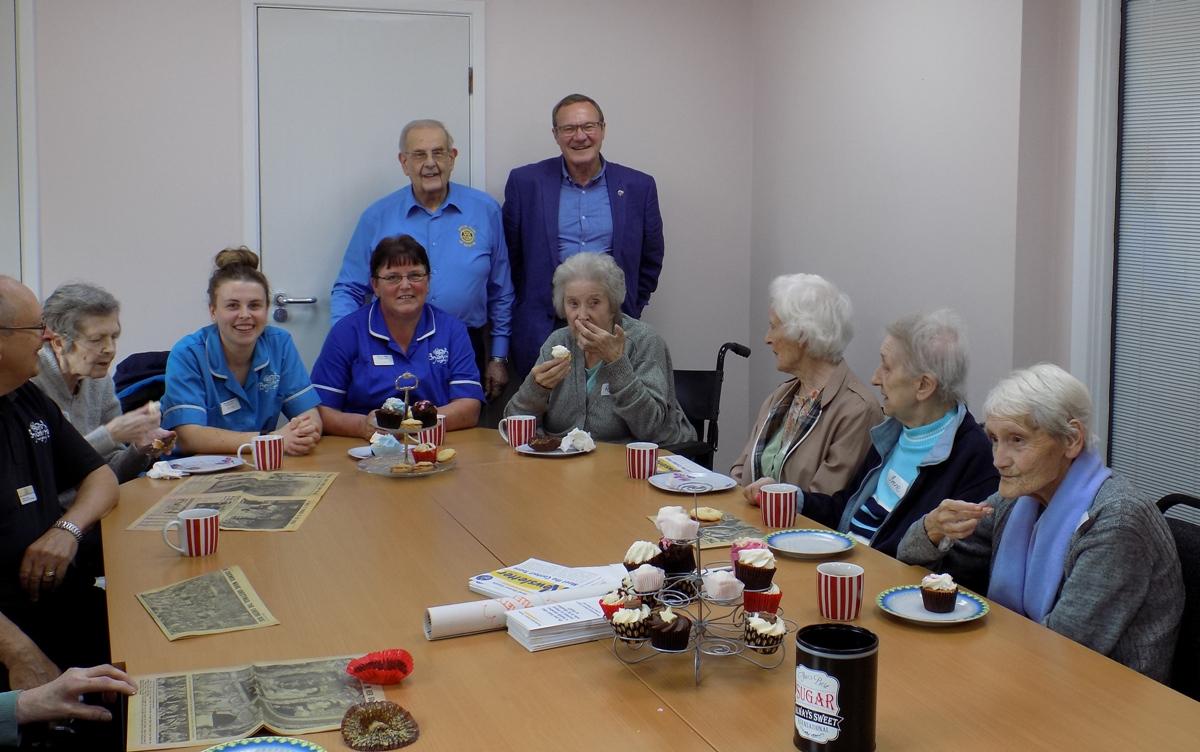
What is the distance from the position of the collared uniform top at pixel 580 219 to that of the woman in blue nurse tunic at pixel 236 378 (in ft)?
5.26

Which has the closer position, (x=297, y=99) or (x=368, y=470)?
(x=368, y=470)

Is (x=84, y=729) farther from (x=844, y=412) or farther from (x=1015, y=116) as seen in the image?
(x=1015, y=116)

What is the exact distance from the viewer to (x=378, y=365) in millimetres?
3939

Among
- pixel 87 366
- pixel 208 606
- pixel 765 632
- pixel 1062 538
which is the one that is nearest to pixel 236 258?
pixel 87 366

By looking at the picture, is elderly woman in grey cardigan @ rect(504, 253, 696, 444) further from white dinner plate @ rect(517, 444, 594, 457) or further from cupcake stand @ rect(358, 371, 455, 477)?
cupcake stand @ rect(358, 371, 455, 477)

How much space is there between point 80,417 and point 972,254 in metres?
2.95

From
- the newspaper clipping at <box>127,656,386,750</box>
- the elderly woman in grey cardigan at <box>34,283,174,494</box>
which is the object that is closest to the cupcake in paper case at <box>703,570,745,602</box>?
the newspaper clipping at <box>127,656,386,750</box>

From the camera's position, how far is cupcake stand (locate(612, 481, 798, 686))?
1.74 metres

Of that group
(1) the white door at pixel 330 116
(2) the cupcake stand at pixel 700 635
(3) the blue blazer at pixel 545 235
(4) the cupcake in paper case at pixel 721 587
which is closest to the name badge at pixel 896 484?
(2) the cupcake stand at pixel 700 635

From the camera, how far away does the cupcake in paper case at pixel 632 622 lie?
1726 mm

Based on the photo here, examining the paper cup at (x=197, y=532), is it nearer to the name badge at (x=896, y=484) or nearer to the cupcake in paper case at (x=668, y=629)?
the cupcake in paper case at (x=668, y=629)

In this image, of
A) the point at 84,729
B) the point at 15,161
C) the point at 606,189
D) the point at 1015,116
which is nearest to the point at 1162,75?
the point at 1015,116

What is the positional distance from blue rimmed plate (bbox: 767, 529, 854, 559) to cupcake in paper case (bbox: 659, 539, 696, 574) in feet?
1.79

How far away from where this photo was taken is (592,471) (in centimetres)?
318
